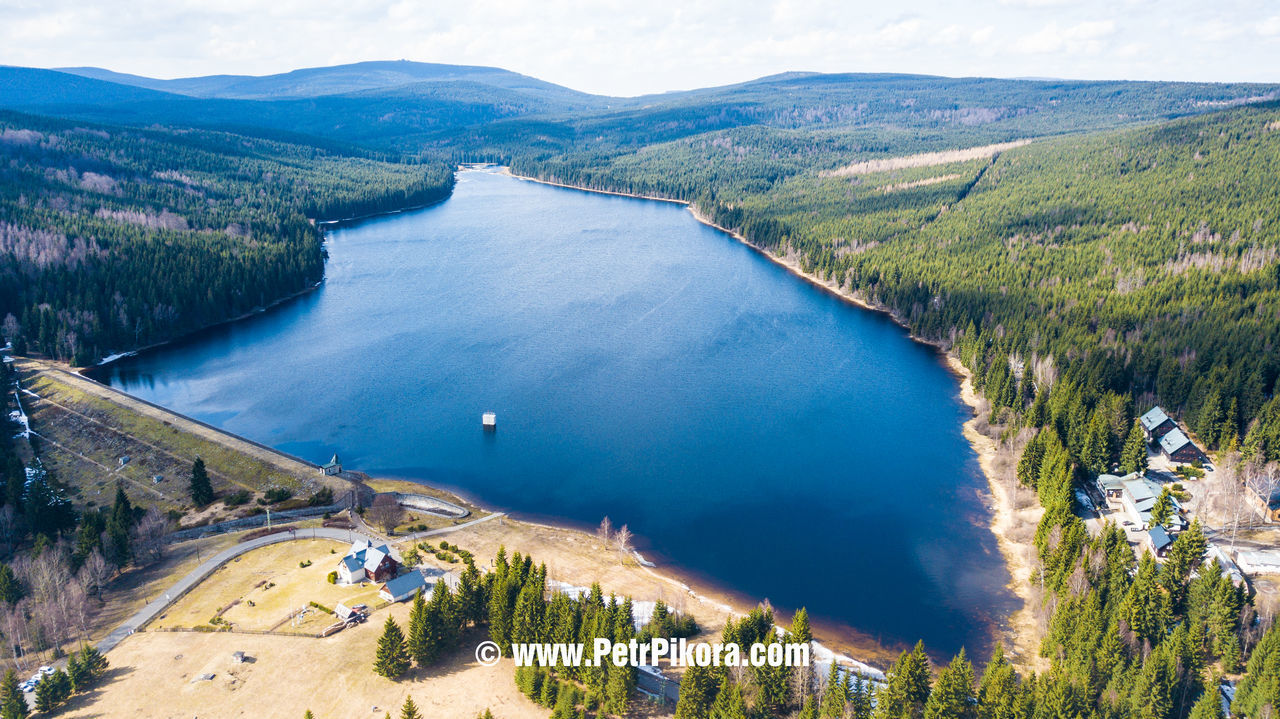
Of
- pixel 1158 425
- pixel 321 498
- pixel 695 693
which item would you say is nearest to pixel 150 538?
pixel 321 498

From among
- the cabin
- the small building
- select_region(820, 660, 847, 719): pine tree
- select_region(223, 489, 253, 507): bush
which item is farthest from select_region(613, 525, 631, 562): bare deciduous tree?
the cabin

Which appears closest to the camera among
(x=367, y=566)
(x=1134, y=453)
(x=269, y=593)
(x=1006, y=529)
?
(x=269, y=593)

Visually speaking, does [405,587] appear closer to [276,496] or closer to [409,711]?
[409,711]

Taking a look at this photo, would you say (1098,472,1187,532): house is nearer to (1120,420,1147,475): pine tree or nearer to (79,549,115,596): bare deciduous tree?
(1120,420,1147,475): pine tree

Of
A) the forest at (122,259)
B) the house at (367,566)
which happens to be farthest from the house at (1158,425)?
the forest at (122,259)

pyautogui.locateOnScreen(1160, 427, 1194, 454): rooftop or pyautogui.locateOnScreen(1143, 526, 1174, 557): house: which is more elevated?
pyautogui.locateOnScreen(1160, 427, 1194, 454): rooftop

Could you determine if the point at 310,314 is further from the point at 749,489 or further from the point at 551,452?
the point at 749,489
